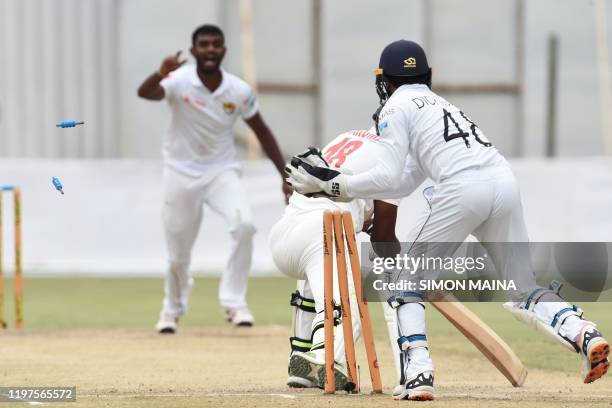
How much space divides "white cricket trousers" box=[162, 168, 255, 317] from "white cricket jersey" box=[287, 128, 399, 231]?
2.82 meters

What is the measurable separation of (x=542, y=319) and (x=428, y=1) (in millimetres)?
13620

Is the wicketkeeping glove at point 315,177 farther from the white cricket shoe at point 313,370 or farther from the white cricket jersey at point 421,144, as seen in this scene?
the white cricket shoe at point 313,370

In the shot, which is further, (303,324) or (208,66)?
(208,66)

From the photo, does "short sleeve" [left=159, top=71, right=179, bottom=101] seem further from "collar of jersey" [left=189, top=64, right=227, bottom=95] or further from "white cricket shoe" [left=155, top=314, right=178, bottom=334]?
"white cricket shoe" [left=155, top=314, right=178, bottom=334]

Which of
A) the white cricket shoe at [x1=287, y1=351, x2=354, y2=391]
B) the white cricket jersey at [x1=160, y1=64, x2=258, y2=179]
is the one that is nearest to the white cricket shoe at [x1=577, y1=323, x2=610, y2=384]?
the white cricket shoe at [x1=287, y1=351, x2=354, y2=391]

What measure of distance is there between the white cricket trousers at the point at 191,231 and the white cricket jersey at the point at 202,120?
10cm

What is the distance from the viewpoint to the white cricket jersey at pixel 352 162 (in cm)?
649

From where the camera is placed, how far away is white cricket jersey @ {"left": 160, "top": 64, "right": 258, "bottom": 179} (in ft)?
31.9

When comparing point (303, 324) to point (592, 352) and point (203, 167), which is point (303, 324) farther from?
point (203, 167)

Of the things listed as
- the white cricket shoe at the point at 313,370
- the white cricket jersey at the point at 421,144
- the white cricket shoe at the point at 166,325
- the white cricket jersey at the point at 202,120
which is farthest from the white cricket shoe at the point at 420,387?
the white cricket jersey at the point at 202,120

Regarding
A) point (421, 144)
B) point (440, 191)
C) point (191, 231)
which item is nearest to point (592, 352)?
point (440, 191)

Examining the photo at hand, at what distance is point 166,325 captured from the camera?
370 inches

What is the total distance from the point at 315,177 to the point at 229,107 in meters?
3.98

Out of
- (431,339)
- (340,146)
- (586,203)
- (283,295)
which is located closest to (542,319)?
(340,146)
